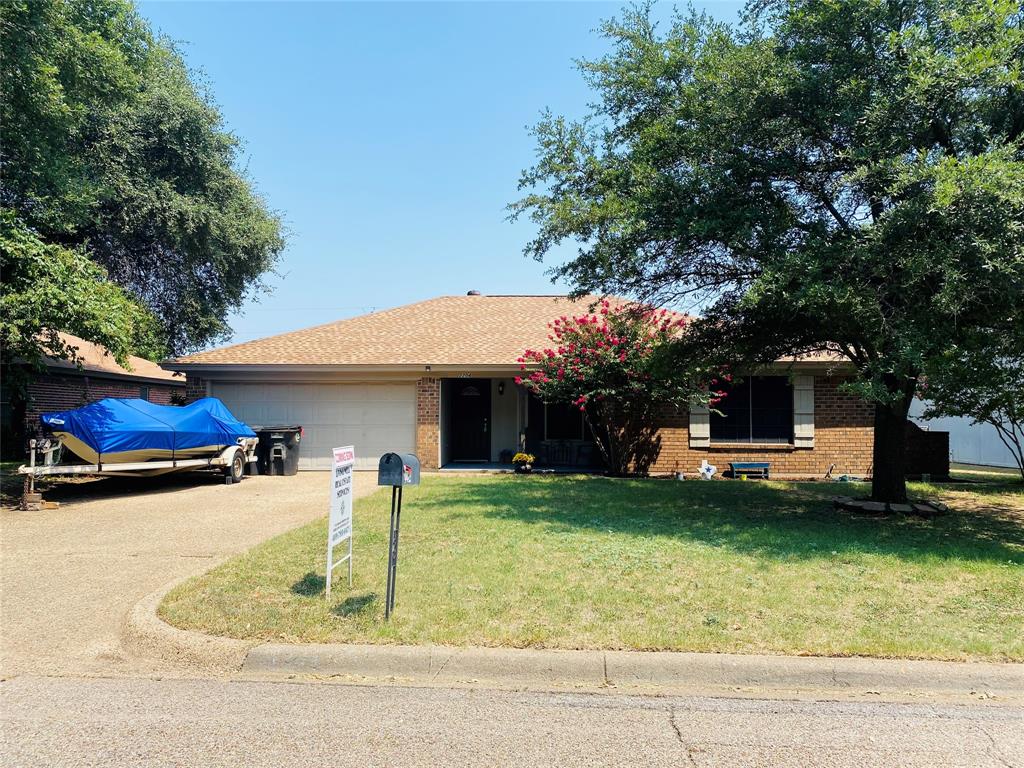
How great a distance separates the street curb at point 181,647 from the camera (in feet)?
14.3

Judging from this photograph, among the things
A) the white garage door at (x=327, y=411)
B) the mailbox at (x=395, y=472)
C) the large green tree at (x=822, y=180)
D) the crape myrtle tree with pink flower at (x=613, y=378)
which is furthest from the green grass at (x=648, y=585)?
the white garage door at (x=327, y=411)

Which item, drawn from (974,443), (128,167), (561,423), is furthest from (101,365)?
(974,443)

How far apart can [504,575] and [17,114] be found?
40.2 ft

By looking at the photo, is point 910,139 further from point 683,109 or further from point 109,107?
point 109,107

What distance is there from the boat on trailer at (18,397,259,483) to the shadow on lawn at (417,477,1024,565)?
457 centimetres

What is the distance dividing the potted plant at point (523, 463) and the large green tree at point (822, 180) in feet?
20.2

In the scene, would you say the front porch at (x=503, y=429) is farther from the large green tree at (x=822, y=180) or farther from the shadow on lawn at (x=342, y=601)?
the shadow on lawn at (x=342, y=601)

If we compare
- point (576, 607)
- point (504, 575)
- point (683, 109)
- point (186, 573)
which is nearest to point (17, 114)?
point (186, 573)

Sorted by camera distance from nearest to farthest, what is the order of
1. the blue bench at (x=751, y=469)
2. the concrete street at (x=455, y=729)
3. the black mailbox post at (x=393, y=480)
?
1. the concrete street at (x=455, y=729)
2. the black mailbox post at (x=393, y=480)
3. the blue bench at (x=751, y=469)

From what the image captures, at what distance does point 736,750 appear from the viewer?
10.9ft

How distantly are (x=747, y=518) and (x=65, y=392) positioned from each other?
20.4m

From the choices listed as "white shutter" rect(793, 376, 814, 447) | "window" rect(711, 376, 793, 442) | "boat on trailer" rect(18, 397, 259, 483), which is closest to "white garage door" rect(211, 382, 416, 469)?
"boat on trailer" rect(18, 397, 259, 483)

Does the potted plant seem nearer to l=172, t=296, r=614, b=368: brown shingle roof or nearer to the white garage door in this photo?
l=172, t=296, r=614, b=368: brown shingle roof

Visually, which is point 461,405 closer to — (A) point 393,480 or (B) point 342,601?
(B) point 342,601
